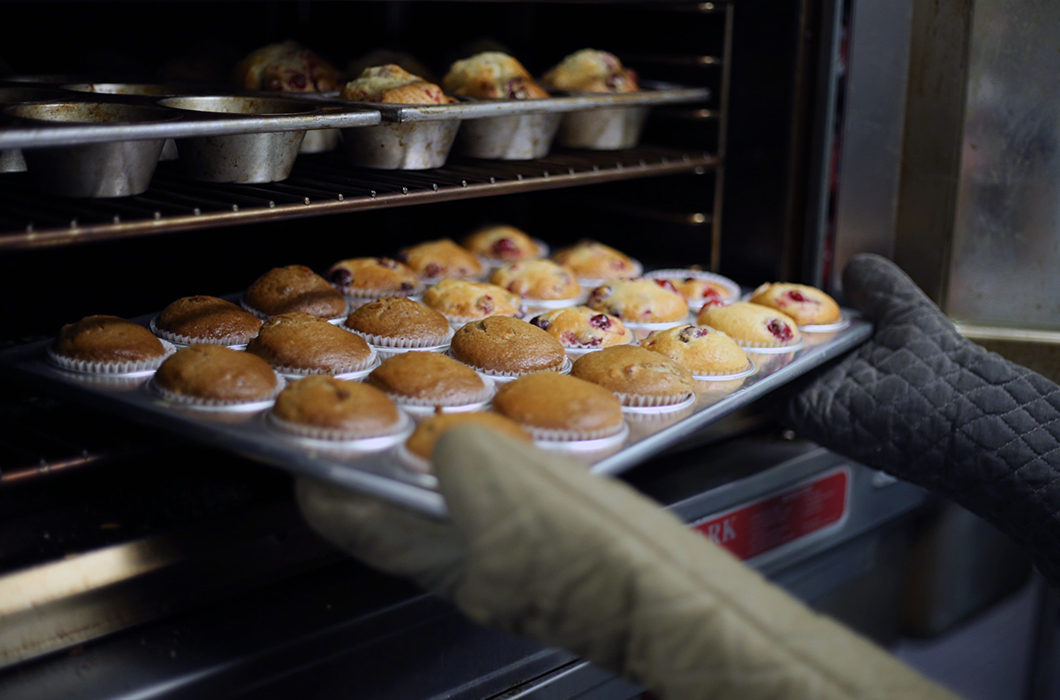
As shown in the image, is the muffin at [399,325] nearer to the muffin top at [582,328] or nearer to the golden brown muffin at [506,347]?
the golden brown muffin at [506,347]

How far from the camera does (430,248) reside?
8.39 ft

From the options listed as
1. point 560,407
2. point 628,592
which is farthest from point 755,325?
point 628,592

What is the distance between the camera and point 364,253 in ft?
8.97

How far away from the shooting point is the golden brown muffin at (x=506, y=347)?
187 cm

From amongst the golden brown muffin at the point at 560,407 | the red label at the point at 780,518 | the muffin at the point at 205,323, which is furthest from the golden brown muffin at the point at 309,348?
the red label at the point at 780,518

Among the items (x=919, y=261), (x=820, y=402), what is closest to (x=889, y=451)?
(x=820, y=402)

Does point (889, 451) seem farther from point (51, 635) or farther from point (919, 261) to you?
point (51, 635)

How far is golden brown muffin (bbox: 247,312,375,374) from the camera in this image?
179 cm

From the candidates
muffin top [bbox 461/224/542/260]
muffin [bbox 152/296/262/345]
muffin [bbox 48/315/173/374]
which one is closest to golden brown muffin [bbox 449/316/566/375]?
muffin [bbox 152/296/262/345]

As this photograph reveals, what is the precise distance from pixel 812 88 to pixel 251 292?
1.32 meters

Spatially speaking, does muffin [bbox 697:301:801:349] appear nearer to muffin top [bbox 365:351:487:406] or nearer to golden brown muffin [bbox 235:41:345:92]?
muffin top [bbox 365:351:487:406]

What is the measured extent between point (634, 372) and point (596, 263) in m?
0.85

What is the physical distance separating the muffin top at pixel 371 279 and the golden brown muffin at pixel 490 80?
1.38 feet

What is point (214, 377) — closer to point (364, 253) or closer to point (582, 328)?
point (582, 328)
